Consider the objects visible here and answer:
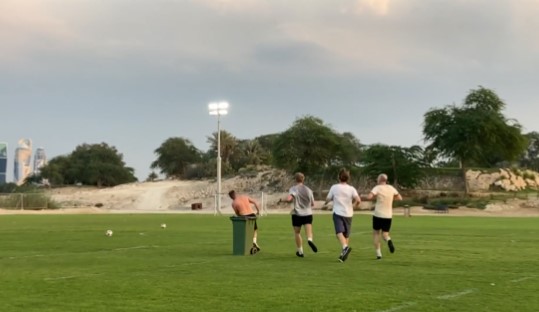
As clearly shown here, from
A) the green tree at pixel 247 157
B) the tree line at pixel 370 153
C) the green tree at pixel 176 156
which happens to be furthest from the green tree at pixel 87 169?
the green tree at pixel 247 157

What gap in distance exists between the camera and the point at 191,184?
12431 centimetres

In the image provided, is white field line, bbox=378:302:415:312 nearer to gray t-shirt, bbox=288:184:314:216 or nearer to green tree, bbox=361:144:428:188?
gray t-shirt, bbox=288:184:314:216

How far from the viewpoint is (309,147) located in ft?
310

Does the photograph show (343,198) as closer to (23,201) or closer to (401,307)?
(401,307)

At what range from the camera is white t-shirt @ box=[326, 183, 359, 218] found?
16766 millimetres

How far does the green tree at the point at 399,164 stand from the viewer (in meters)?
78.8

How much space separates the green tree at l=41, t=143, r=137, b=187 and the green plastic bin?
418 feet

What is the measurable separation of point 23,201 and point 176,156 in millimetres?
80934

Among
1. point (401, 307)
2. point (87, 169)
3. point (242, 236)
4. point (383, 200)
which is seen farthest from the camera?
point (87, 169)

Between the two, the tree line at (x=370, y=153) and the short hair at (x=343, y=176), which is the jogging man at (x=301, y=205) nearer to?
the short hair at (x=343, y=176)

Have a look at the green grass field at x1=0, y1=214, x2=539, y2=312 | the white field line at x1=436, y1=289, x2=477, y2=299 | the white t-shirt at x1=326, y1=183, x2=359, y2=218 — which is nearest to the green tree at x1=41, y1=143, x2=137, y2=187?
the green grass field at x1=0, y1=214, x2=539, y2=312

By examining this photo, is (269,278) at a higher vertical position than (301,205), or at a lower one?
lower

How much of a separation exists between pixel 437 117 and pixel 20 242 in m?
61.4

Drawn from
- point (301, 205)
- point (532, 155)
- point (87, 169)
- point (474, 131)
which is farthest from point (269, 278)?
point (532, 155)
